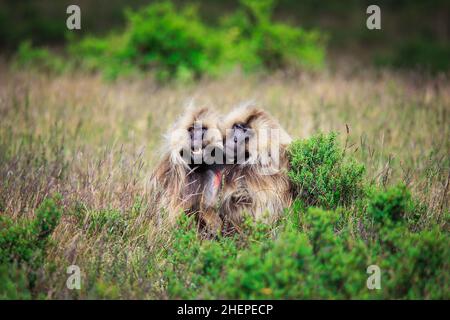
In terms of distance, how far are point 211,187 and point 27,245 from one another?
1403 mm

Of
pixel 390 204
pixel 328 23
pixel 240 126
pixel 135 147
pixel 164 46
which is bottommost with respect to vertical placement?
pixel 390 204

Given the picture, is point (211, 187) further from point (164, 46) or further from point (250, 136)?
point (164, 46)

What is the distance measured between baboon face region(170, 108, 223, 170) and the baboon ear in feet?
0.26

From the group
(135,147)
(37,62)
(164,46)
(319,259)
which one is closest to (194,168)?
(319,259)

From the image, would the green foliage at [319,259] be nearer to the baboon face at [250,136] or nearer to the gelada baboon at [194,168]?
the gelada baboon at [194,168]

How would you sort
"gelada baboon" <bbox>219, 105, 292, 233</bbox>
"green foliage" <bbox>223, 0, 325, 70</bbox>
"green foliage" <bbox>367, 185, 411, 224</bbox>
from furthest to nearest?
"green foliage" <bbox>223, 0, 325, 70</bbox> < "gelada baboon" <bbox>219, 105, 292, 233</bbox> < "green foliage" <bbox>367, 185, 411, 224</bbox>

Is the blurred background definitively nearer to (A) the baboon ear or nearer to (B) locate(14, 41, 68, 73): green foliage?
(B) locate(14, 41, 68, 73): green foliage

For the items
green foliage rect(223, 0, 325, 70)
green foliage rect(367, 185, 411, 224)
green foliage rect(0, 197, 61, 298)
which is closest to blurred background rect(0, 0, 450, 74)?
green foliage rect(223, 0, 325, 70)

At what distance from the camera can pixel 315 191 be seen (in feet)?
13.4

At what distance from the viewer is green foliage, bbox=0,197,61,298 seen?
316cm

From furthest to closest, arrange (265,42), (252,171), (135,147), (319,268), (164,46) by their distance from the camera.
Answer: (265,42) < (164,46) < (135,147) < (252,171) < (319,268)

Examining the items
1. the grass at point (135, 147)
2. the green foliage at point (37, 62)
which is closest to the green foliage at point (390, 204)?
the grass at point (135, 147)

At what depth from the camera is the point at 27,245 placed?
3.35m
